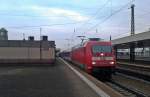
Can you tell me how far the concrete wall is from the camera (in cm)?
4922

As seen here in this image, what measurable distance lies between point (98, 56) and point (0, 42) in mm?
25319

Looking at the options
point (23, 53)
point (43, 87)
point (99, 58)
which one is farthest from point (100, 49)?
point (23, 53)

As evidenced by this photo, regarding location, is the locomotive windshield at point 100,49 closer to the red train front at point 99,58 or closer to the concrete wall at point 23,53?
the red train front at point 99,58

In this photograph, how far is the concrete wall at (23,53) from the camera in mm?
49219

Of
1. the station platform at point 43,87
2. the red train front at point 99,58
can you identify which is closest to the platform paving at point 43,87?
the station platform at point 43,87

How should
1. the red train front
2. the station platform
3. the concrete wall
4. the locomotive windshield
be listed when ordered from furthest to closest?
the concrete wall
the locomotive windshield
the red train front
the station platform

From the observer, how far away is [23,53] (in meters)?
49.8

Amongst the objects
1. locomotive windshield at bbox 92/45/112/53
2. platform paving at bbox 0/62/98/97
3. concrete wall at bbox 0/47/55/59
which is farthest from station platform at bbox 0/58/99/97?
concrete wall at bbox 0/47/55/59

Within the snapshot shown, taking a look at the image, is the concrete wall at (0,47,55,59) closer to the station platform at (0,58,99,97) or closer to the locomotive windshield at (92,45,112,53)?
the locomotive windshield at (92,45,112,53)

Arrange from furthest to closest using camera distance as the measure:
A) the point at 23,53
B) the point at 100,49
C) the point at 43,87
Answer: the point at 23,53 → the point at 100,49 → the point at 43,87

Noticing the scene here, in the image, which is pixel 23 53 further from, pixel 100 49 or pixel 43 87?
pixel 43 87

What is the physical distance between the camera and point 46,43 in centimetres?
4950

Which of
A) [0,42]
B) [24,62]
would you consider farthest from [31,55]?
[0,42]

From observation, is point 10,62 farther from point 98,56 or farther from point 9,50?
point 98,56
